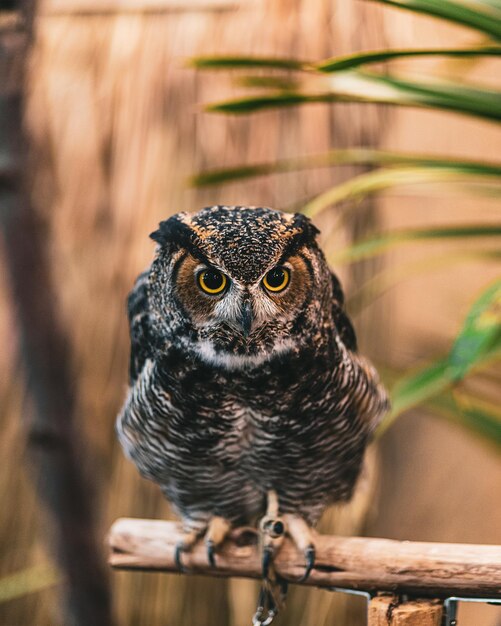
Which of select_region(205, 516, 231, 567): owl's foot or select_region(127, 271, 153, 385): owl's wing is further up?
select_region(127, 271, 153, 385): owl's wing

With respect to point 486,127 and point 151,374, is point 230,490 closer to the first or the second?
point 151,374

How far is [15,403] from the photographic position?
2.38 m

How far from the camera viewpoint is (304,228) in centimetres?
102

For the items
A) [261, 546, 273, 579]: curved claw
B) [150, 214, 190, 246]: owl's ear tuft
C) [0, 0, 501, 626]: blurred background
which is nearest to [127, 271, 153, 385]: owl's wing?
[150, 214, 190, 246]: owl's ear tuft

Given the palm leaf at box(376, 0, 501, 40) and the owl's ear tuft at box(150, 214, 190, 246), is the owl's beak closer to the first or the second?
the owl's ear tuft at box(150, 214, 190, 246)

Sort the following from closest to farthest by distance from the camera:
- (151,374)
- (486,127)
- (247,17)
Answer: (151,374)
(247,17)
(486,127)

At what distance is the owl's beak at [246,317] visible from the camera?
0.95m

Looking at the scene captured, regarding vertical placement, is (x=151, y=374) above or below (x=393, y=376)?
below

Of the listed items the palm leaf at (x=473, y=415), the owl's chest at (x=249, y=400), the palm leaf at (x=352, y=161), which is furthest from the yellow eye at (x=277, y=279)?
the palm leaf at (x=473, y=415)

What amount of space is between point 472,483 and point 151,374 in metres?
1.67

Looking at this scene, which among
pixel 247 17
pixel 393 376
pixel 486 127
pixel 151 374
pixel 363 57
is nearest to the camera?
pixel 363 57

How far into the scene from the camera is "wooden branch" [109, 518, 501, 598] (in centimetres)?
98

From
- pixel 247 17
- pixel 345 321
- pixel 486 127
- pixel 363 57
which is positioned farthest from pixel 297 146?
pixel 363 57

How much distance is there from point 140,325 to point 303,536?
1.42 feet
